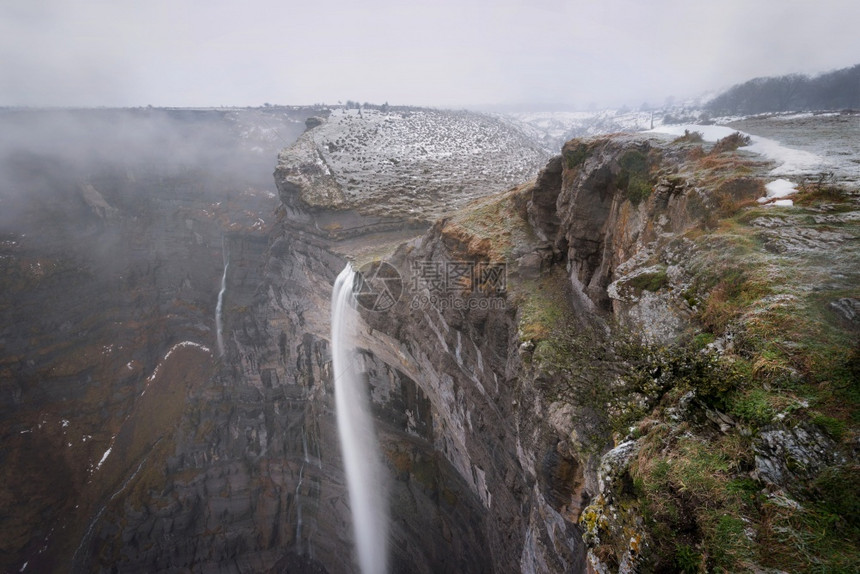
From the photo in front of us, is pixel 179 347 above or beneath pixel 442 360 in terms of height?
beneath

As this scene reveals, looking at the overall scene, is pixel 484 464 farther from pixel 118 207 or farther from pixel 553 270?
pixel 118 207

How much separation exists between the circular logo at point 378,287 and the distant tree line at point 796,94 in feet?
80.6

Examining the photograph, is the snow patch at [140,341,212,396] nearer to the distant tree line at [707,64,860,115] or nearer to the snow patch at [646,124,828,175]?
the snow patch at [646,124,828,175]

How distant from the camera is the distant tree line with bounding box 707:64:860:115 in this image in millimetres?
20594

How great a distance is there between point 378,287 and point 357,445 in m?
15.2

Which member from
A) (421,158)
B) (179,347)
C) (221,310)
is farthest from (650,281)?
(179,347)

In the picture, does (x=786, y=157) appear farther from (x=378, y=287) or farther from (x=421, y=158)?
(x=421, y=158)

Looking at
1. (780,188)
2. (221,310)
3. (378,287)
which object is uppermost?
(780,188)

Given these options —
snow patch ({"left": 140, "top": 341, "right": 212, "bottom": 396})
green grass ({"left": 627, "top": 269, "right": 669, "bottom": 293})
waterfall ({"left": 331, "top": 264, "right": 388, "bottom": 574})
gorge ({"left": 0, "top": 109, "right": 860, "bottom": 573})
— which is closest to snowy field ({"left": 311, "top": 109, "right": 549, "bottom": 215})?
gorge ({"left": 0, "top": 109, "right": 860, "bottom": 573})

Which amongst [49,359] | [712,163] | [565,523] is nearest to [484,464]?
[565,523]

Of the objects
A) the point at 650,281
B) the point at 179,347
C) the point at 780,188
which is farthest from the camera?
the point at 179,347

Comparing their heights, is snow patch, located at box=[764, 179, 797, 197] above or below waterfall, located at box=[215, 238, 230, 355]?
above

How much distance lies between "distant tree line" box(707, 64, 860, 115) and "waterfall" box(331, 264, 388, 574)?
99.2 ft

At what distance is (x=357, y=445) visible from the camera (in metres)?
32.1
